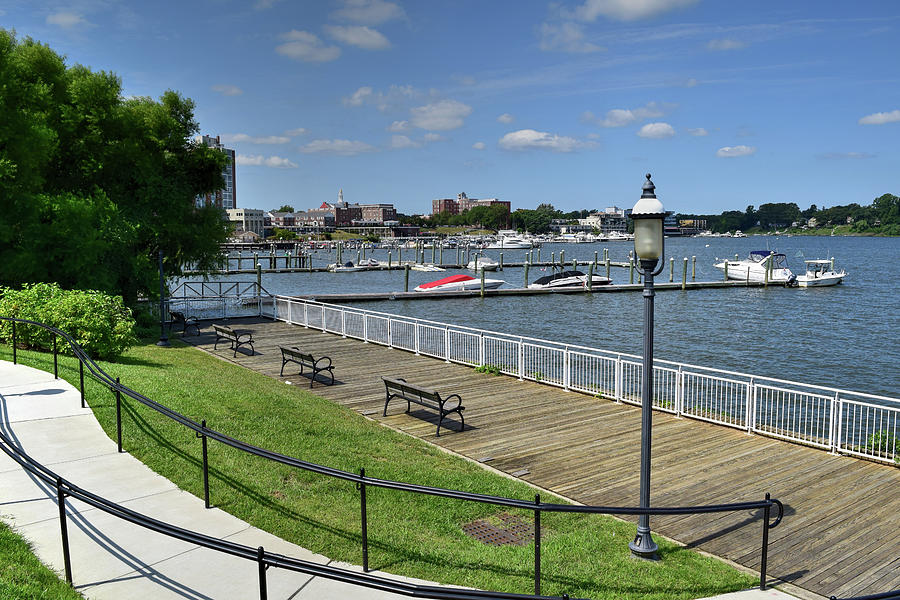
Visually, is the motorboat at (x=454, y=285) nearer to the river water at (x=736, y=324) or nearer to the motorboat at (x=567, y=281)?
the river water at (x=736, y=324)

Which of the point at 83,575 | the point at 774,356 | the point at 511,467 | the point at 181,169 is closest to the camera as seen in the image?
the point at 83,575

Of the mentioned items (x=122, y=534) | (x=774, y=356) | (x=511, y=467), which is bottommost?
(x=774, y=356)

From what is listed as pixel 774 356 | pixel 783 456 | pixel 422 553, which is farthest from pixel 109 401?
pixel 774 356

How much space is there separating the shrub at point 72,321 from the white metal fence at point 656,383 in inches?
332

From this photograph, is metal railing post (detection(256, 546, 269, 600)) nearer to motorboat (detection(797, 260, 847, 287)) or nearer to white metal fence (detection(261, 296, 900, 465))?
white metal fence (detection(261, 296, 900, 465))

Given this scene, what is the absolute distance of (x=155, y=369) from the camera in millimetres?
16156

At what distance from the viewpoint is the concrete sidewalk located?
580cm

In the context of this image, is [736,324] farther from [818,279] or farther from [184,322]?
[184,322]

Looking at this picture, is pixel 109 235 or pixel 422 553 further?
pixel 109 235

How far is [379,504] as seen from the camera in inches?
333

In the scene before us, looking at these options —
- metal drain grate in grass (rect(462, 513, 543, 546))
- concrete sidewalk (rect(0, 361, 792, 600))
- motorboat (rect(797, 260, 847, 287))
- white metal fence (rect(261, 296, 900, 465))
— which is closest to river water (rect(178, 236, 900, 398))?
motorboat (rect(797, 260, 847, 287))

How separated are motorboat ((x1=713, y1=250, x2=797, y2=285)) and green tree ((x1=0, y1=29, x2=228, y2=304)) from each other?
195 ft

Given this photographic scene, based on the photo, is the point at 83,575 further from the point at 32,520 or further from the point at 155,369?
the point at 155,369

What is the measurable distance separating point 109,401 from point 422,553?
7392mm
